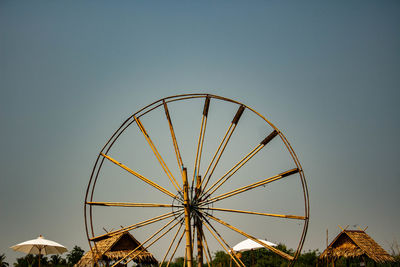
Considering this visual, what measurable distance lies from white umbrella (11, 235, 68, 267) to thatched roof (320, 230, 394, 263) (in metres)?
12.4

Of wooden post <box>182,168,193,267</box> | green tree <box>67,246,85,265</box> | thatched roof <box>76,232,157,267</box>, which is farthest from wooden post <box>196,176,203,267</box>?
green tree <box>67,246,85,265</box>

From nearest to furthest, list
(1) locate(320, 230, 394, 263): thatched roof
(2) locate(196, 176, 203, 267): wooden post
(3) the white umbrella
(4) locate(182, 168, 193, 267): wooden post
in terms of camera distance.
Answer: (4) locate(182, 168, 193, 267): wooden post → (2) locate(196, 176, 203, 267): wooden post → (3) the white umbrella → (1) locate(320, 230, 394, 263): thatched roof

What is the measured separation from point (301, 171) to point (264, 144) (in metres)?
1.36

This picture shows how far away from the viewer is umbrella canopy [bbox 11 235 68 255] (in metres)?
18.0

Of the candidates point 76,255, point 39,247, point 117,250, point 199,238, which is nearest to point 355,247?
point 117,250

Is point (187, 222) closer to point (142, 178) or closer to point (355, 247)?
point (142, 178)

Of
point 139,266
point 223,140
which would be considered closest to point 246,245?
point 139,266

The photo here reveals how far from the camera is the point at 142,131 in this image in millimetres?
11500

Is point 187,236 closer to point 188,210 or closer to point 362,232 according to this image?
Answer: point 188,210

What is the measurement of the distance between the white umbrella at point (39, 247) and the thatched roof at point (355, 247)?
1244 centimetres

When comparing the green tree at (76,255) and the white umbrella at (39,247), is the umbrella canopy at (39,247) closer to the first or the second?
the white umbrella at (39,247)

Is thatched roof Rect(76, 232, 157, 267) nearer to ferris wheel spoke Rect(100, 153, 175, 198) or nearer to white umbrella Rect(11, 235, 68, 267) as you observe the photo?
white umbrella Rect(11, 235, 68, 267)

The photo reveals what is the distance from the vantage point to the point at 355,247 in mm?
20422

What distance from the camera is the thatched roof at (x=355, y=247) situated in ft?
65.4
